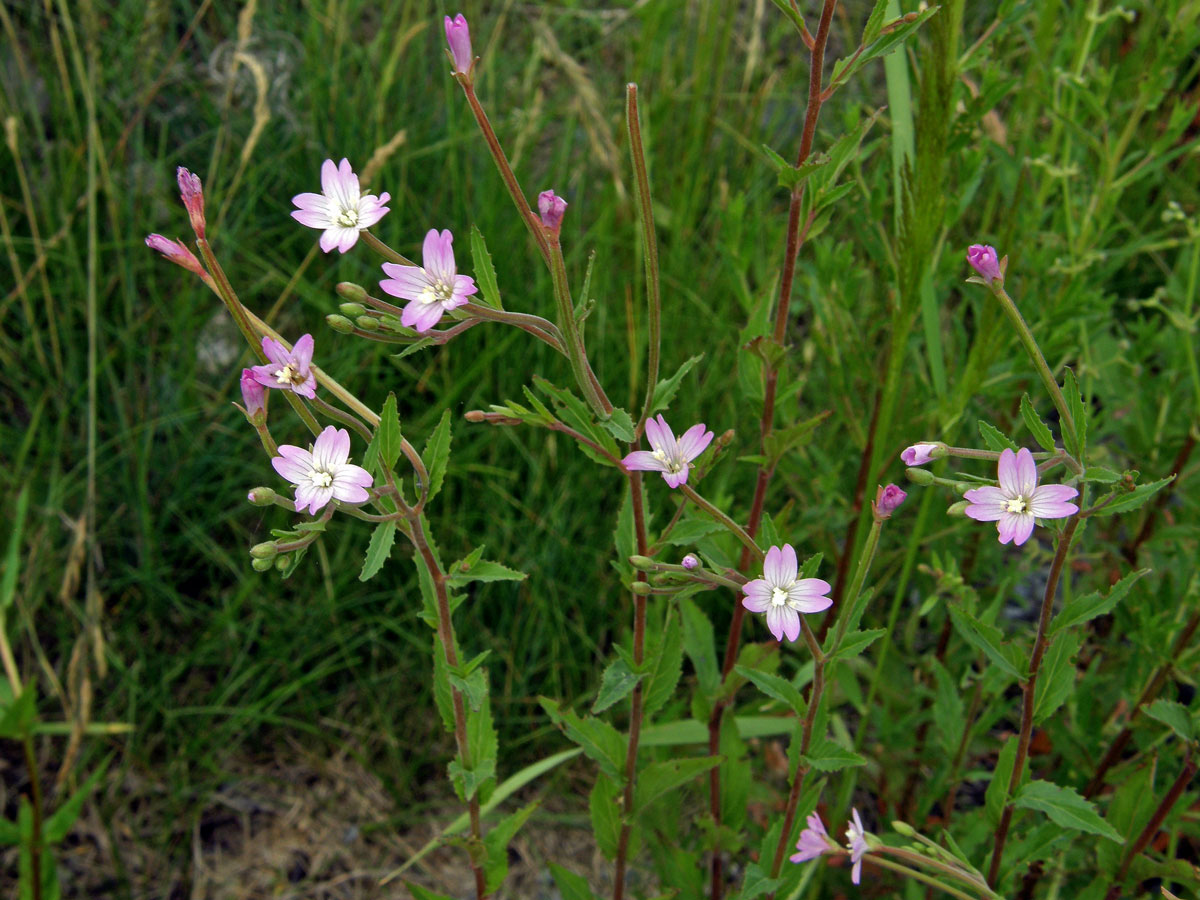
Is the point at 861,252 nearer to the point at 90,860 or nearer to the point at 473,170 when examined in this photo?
the point at 473,170

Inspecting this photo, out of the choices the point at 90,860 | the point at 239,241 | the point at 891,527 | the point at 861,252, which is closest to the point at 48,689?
the point at 90,860

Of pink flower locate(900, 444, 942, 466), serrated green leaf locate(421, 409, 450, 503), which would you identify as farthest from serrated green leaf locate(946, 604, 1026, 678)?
serrated green leaf locate(421, 409, 450, 503)

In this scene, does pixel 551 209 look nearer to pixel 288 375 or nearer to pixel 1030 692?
pixel 288 375

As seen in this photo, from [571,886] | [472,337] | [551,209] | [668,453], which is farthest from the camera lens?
[472,337]

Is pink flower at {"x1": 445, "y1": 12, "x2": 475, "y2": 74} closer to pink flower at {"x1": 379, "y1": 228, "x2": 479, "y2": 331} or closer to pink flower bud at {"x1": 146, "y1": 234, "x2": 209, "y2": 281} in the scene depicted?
pink flower at {"x1": 379, "y1": 228, "x2": 479, "y2": 331}

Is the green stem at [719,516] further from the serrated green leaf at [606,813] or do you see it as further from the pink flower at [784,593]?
the serrated green leaf at [606,813]

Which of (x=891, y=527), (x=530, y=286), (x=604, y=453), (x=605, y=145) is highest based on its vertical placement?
(x=604, y=453)

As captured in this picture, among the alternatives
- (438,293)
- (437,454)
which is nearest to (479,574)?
(437,454)
